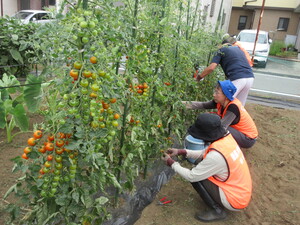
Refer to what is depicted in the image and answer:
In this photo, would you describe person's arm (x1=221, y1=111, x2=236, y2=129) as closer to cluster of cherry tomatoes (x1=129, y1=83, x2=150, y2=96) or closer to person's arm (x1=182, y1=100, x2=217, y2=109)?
person's arm (x1=182, y1=100, x2=217, y2=109)

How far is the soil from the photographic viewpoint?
2361 millimetres

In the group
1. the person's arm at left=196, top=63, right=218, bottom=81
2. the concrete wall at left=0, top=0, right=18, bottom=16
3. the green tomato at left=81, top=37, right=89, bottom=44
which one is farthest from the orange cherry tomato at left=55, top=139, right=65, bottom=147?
the concrete wall at left=0, top=0, right=18, bottom=16

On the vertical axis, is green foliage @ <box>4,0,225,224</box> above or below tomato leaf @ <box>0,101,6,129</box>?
above

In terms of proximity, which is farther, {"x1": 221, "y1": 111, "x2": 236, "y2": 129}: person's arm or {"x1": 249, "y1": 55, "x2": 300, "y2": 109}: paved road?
{"x1": 249, "y1": 55, "x2": 300, "y2": 109}: paved road

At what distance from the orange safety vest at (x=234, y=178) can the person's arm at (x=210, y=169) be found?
4 centimetres

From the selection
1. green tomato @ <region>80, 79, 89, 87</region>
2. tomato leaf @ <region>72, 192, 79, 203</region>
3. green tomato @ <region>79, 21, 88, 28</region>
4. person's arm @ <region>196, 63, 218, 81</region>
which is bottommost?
tomato leaf @ <region>72, 192, 79, 203</region>

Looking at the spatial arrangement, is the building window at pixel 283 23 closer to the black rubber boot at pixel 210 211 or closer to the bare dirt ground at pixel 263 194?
the bare dirt ground at pixel 263 194

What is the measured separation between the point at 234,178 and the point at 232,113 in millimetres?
860

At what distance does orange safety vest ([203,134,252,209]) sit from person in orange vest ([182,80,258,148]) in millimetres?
673

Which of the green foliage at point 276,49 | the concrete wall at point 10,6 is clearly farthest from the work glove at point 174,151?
the green foliage at point 276,49

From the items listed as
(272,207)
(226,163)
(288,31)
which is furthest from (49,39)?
(288,31)

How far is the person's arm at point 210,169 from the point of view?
211cm

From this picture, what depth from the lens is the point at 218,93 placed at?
9.50 ft

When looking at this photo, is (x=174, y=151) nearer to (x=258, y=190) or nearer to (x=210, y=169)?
(x=210, y=169)
